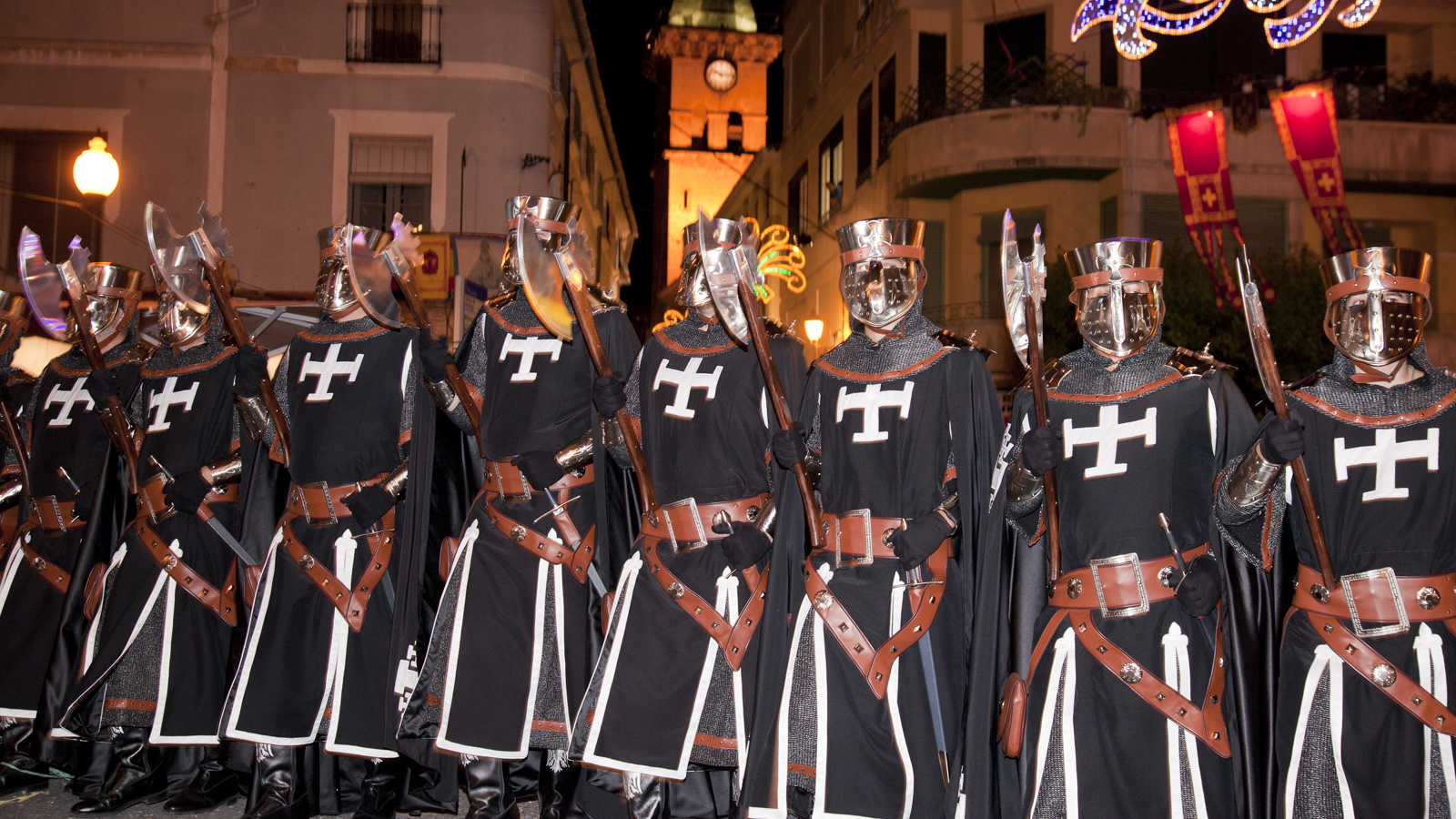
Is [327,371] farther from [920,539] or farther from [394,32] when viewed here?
[394,32]

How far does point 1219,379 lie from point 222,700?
180 inches

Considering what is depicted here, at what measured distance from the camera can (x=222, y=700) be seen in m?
5.71

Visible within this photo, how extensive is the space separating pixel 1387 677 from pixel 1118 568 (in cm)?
91

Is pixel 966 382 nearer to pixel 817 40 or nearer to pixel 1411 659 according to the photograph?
pixel 1411 659

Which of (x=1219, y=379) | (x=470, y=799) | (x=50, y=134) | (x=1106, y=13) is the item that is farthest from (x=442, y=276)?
(x=1219, y=379)

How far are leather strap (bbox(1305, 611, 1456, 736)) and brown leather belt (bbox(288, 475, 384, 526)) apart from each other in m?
3.91

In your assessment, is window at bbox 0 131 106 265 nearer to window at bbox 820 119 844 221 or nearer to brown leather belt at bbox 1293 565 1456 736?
window at bbox 820 119 844 221

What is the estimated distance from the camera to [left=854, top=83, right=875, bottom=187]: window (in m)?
23.9

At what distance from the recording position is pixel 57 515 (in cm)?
668

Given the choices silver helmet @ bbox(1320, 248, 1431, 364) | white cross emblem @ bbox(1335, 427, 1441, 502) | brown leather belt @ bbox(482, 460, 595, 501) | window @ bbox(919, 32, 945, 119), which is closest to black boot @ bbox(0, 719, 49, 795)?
brown leather belt @ bbox(482, 460, 595, 501)

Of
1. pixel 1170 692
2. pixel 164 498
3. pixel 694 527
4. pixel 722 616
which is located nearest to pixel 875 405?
pixel 694 527

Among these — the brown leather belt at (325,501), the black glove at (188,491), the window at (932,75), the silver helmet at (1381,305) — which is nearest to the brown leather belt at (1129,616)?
the silver helmet at (1381,305)

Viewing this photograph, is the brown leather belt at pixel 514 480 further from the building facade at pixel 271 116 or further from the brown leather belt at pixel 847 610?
the building facade at pixel 271 116

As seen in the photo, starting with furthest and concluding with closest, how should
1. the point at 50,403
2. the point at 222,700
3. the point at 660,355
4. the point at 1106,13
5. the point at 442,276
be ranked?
the point at 442,276
the point at 1106,13
the point at 50,403
the point at 222,700
the point at 660,355
